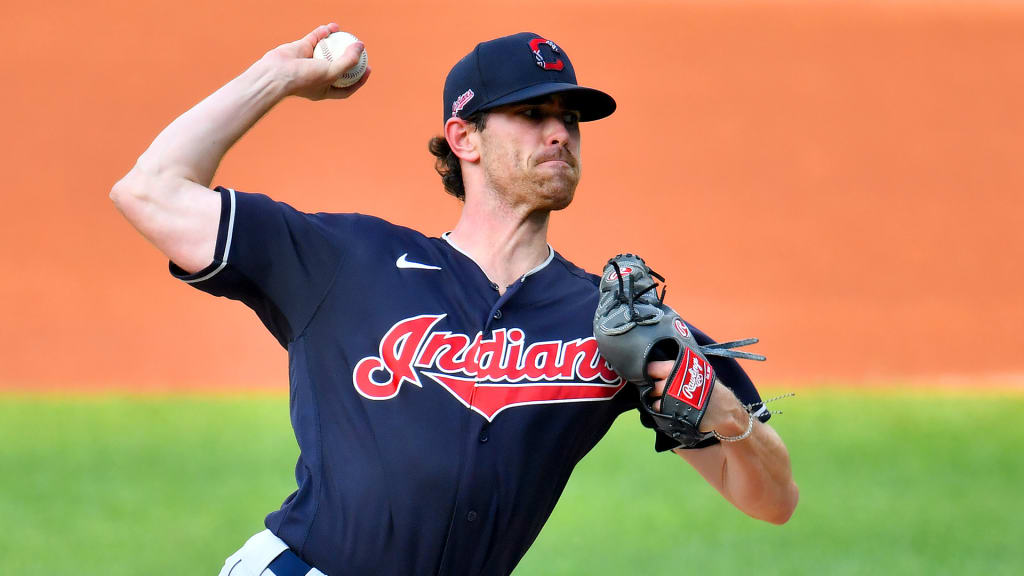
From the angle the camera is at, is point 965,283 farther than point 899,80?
No

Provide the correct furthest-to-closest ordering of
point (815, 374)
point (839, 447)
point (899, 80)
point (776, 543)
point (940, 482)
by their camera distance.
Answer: point (899, 80), point (815, 374), point (839, 447), point (940, 482), point (776, 543)

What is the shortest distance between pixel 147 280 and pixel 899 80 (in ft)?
32.1

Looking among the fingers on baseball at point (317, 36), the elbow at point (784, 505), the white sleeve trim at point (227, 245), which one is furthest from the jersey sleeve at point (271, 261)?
the elbow at point (784, 505)

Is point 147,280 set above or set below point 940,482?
above

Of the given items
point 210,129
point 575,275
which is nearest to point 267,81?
point 210,129

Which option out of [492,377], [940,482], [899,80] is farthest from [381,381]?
[899,80]

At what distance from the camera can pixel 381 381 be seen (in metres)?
3.05

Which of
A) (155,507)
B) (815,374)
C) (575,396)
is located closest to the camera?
(575,396)

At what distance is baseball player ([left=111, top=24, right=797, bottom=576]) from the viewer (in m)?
2.97

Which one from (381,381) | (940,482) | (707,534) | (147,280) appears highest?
(147,280)

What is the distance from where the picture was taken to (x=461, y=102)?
3.49 metres

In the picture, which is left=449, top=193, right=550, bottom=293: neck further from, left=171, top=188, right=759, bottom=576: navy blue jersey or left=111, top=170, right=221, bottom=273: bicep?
left=111, top=170, right=221, bottom=273: bicep

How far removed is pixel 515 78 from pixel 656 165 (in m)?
12.3

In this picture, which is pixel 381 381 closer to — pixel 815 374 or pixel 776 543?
pixel 776 543
